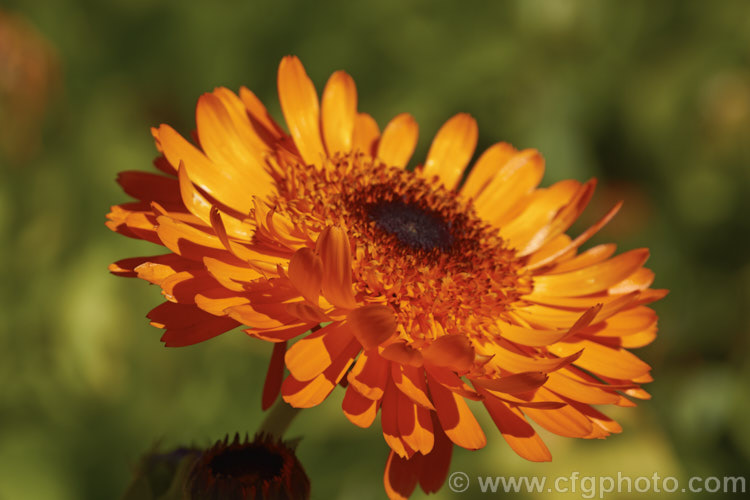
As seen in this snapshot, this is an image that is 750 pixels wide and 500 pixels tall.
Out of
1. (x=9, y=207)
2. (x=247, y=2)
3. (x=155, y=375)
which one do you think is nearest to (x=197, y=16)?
(x=247, y=2)

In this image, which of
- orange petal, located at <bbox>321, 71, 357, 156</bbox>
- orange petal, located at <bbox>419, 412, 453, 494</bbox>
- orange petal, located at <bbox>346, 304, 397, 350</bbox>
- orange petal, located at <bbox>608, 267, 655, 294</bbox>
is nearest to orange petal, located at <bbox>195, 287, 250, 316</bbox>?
orange petal, located at <bbox>346, 304, 397, 350</bbox>

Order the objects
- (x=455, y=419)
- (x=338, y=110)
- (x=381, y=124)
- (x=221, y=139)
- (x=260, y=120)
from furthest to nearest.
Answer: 1. (x=381, y=124)
2. (x=338, y=110)
3. (x=260, y=120)
4. (x=221, y=139)
5. (x=455, y=419)

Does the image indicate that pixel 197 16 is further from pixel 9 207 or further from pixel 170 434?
pixel 170 434

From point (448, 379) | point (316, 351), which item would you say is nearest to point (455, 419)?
point (448, 379)

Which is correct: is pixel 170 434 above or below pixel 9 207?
below

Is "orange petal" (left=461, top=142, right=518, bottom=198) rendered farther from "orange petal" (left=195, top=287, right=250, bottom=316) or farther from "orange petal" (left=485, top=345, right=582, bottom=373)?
"orange petal" (left=195, top=287, right=250, bottom=316)

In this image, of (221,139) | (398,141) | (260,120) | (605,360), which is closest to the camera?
(605,360)

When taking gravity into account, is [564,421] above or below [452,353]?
below

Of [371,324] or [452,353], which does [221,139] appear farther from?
[452,353]
